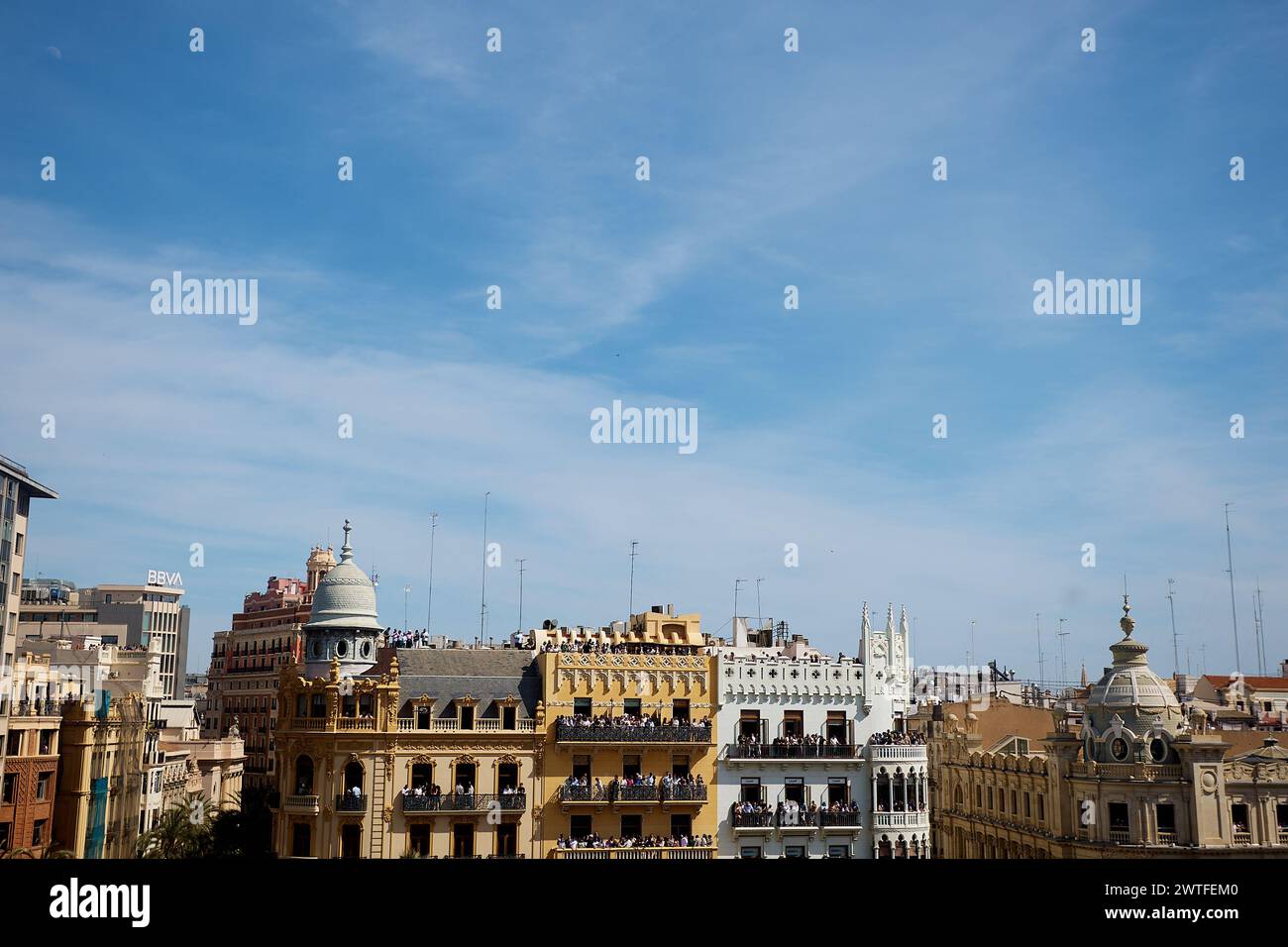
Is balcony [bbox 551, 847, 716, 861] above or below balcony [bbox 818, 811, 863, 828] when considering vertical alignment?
below

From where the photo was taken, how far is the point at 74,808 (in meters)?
68.2

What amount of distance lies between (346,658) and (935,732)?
53996 millimetres

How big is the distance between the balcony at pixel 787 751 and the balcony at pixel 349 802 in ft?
61.0

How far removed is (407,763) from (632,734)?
36.7 feet

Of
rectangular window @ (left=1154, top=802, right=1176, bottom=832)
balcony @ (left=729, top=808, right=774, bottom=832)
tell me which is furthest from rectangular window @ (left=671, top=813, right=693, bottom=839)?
rectangular window @ (left=1154, top=802, right=1176, bottom=832)

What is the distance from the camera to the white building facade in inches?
2475

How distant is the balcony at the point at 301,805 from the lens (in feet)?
191

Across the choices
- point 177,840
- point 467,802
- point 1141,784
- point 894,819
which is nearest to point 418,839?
point 467,802

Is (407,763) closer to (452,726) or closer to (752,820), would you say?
(452,726)

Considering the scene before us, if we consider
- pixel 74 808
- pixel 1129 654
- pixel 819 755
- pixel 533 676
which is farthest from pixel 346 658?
pixel 1129 654

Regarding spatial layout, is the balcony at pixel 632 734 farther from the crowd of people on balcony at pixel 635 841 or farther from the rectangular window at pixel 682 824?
the crowd of people on balcony at pixel 635 841

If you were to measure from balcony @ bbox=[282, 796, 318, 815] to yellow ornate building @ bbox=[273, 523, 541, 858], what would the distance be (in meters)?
0.05

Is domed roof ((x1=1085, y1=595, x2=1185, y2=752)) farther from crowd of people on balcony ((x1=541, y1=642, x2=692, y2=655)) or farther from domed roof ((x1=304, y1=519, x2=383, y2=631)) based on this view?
domed roof ((x1=304, y1=519, x2=383, y2=631))

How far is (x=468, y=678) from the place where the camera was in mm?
63031
